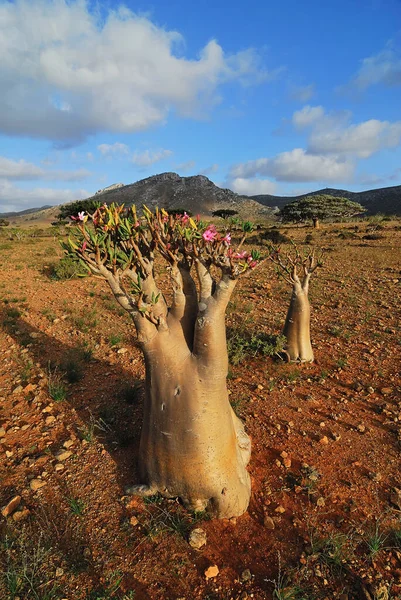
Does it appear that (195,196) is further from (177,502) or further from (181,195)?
(177,502)

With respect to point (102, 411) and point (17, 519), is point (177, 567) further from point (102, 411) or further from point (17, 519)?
point (102, 411)

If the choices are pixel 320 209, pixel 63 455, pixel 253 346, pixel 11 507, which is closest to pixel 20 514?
pixel 11 507

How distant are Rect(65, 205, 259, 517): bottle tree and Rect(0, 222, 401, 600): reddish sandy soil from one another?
0.27 metres

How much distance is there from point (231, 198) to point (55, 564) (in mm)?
83558

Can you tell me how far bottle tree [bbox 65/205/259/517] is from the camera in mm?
2670

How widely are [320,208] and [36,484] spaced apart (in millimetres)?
24650

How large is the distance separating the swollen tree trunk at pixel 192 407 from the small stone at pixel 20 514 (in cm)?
90

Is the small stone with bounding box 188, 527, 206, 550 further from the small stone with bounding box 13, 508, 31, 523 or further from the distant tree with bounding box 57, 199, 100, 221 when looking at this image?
the distant tree with bounding box 57, 199, 100, 221

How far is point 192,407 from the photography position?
2.80 m

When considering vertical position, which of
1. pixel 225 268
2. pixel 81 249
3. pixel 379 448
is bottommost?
pixel 379 448

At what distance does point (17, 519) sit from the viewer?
9.25 ft

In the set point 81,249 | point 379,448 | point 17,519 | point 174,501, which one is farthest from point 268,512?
point 81,249

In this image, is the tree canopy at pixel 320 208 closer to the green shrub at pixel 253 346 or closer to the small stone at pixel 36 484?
the green shrub at pixel 253 346

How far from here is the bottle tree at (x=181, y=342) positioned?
267cm
